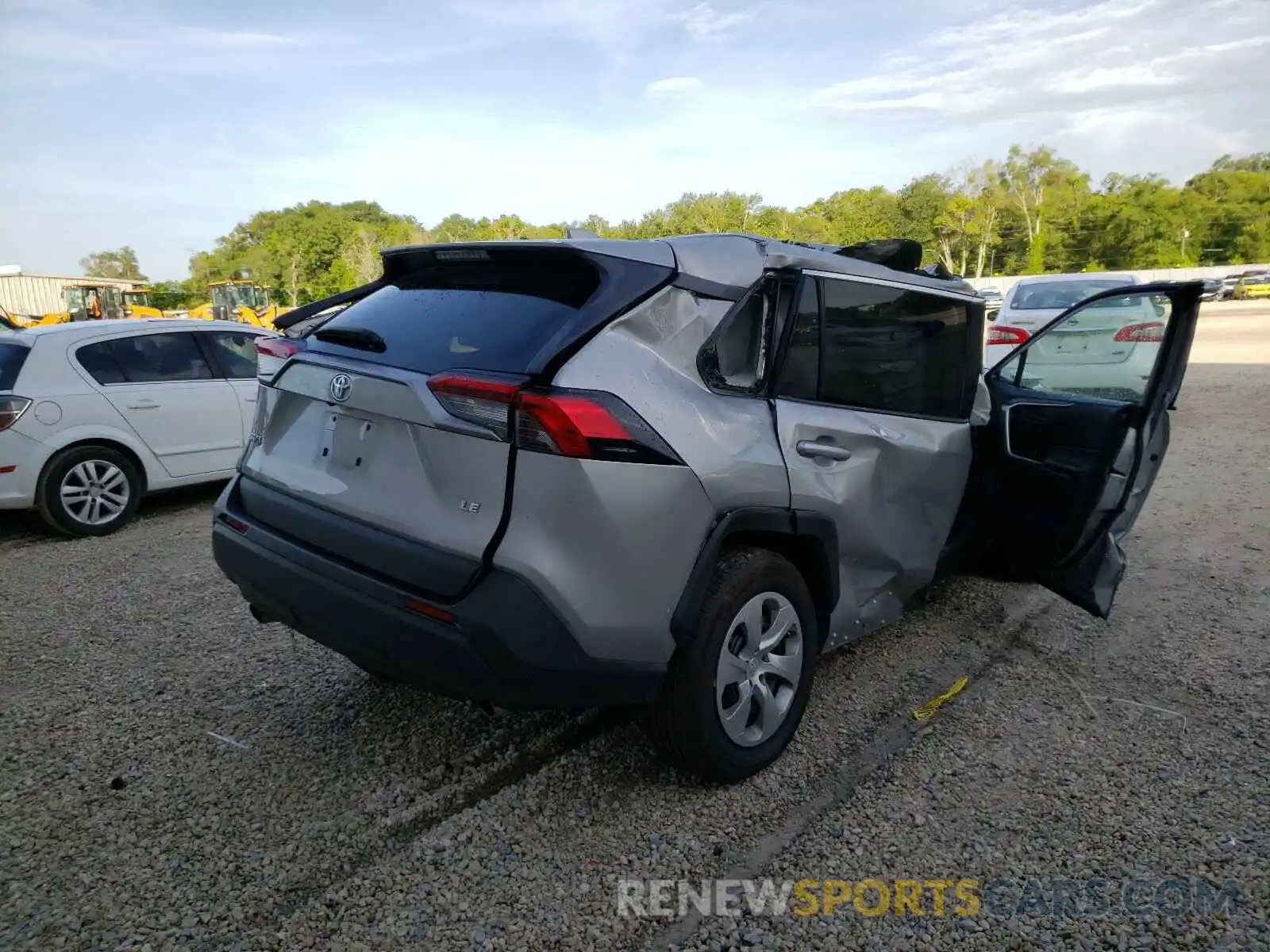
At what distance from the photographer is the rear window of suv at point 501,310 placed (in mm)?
2410

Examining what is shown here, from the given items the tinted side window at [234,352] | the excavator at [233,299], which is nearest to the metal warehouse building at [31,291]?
the excavator at [233,299]

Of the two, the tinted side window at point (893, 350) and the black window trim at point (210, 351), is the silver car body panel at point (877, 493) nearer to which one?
the tinted side window at point (893, 350)

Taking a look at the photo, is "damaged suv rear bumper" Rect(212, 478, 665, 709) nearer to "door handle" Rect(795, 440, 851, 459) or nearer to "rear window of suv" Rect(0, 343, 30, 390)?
"door handle" Rect(795, 440, 851, 459)

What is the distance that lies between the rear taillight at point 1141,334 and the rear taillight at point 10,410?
21.8 feet

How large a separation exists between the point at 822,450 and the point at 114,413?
552cm

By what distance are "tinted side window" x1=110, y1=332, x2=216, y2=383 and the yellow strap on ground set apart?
5.97 metres

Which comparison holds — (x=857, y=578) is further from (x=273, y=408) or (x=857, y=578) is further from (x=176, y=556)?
(x=176, y=556)

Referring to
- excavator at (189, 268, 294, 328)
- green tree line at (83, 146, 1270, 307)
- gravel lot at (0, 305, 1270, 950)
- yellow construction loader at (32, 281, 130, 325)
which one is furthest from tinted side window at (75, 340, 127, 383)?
green tree line at (83, 146, 1270, 307)

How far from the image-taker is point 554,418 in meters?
2.21

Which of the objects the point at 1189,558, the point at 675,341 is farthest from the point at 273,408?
the point at 1189,558

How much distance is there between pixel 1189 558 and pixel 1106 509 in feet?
7.23

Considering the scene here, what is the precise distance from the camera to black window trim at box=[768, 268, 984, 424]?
2861 mm

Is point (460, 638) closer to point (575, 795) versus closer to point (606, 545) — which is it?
point (606, 545)

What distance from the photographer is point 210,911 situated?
2230 millimetres
